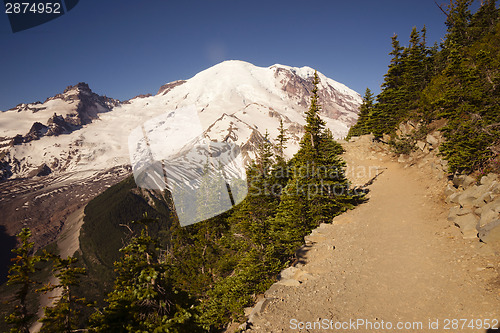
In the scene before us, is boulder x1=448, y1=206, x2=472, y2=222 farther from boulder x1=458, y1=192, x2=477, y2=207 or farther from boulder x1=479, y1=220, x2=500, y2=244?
boulder x1=479, y1=220, x2=500, y2=244

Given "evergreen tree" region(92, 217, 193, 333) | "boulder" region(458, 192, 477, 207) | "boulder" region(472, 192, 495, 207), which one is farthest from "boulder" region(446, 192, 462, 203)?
"evergreen tree" region(92, 217, 193, 333)

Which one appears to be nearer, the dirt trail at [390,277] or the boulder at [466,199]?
the dirt trail at [390,277]

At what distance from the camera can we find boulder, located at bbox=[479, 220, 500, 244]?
10656mm

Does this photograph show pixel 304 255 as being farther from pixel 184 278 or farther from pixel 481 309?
pixel 184 278

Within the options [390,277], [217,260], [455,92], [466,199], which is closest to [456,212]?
[466,199]

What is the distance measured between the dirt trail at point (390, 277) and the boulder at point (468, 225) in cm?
46

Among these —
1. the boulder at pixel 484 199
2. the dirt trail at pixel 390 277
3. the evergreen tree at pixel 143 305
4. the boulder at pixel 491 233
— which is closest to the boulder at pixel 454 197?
the dirt trail at pixel 390 277

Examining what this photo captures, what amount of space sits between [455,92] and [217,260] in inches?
1046

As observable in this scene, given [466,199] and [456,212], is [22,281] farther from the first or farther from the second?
[466,199]

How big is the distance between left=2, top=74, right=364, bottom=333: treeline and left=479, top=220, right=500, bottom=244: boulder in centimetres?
953

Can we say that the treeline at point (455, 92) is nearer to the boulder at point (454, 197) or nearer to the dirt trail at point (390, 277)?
the boulder at point (454, 197)

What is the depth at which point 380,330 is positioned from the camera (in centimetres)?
939

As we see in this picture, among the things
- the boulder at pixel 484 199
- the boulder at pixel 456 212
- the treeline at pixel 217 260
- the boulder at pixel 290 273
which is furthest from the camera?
the boulder at pixel 290 273

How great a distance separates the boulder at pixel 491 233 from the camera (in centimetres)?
1066
